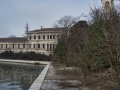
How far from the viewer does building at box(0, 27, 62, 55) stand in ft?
243

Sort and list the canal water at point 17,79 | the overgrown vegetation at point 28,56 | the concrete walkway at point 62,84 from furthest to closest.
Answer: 1. the overgrown vegetation at point 28,56
2. the canal water at point 17,79
3. the concrete walkway at point 62,84

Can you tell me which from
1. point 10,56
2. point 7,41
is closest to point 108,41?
point 10,56

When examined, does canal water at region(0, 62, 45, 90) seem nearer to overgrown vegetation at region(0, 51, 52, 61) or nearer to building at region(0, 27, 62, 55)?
overgrown vegetation at region(0, 51, 52, 61)

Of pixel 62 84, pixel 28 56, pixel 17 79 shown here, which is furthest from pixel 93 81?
pixel 28 56

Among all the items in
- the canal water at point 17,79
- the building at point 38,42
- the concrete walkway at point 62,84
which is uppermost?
the building at point 38,42

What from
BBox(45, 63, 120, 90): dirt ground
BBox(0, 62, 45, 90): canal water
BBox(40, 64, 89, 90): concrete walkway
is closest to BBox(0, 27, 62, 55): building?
BBox(0, 62, 45, 90): canal water

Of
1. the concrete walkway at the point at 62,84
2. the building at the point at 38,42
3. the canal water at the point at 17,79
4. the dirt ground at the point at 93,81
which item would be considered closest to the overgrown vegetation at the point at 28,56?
the building at the point at 38,42

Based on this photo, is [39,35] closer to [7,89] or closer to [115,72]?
[7,89]

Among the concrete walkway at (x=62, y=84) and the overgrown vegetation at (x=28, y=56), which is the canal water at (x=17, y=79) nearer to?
the concrete walkway at (x=62, y=84)

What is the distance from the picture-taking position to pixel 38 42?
76.6 metres

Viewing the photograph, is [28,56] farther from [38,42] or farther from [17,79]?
[17,79]

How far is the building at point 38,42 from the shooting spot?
74.0 meters

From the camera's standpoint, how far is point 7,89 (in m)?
15.0

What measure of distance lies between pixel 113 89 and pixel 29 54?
54.7 metres
